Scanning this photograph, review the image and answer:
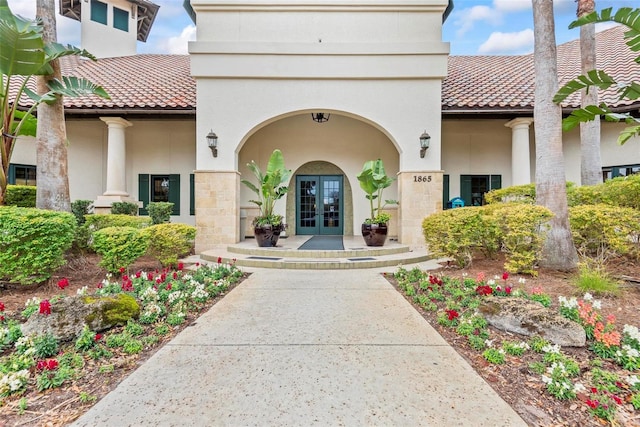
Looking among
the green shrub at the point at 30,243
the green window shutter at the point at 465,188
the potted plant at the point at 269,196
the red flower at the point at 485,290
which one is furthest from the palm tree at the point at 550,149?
the green shrub at the point at 30,243

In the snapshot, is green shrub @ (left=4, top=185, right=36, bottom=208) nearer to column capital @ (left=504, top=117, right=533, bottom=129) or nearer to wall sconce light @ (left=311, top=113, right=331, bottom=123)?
wall sconce light @ (left=311, top=113, right=331, bottom=123)

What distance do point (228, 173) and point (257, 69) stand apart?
3418 mm

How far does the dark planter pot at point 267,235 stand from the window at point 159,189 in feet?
16.1

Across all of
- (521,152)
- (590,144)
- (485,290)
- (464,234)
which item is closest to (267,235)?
(464,234)

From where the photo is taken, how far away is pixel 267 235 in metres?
8.95

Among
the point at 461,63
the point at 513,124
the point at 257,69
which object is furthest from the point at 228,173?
the point at 461,63

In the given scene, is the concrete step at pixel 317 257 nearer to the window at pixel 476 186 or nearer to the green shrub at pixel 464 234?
the green shrub at pixel 464 234

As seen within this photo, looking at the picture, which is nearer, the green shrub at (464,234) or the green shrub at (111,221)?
the green shrub at (464,234)

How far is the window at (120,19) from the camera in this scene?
16.9 m

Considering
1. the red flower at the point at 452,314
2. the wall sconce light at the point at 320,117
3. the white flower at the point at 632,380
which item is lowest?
the white flower at the point at 632,380

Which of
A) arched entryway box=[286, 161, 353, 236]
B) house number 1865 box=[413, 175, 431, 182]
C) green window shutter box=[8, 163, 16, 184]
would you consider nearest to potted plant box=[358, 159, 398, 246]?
house number 1865 box=[413, 175, 431, 182]

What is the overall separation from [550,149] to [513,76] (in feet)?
29.6

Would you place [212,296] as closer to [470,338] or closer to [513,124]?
[470,338]

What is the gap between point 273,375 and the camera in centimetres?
271
